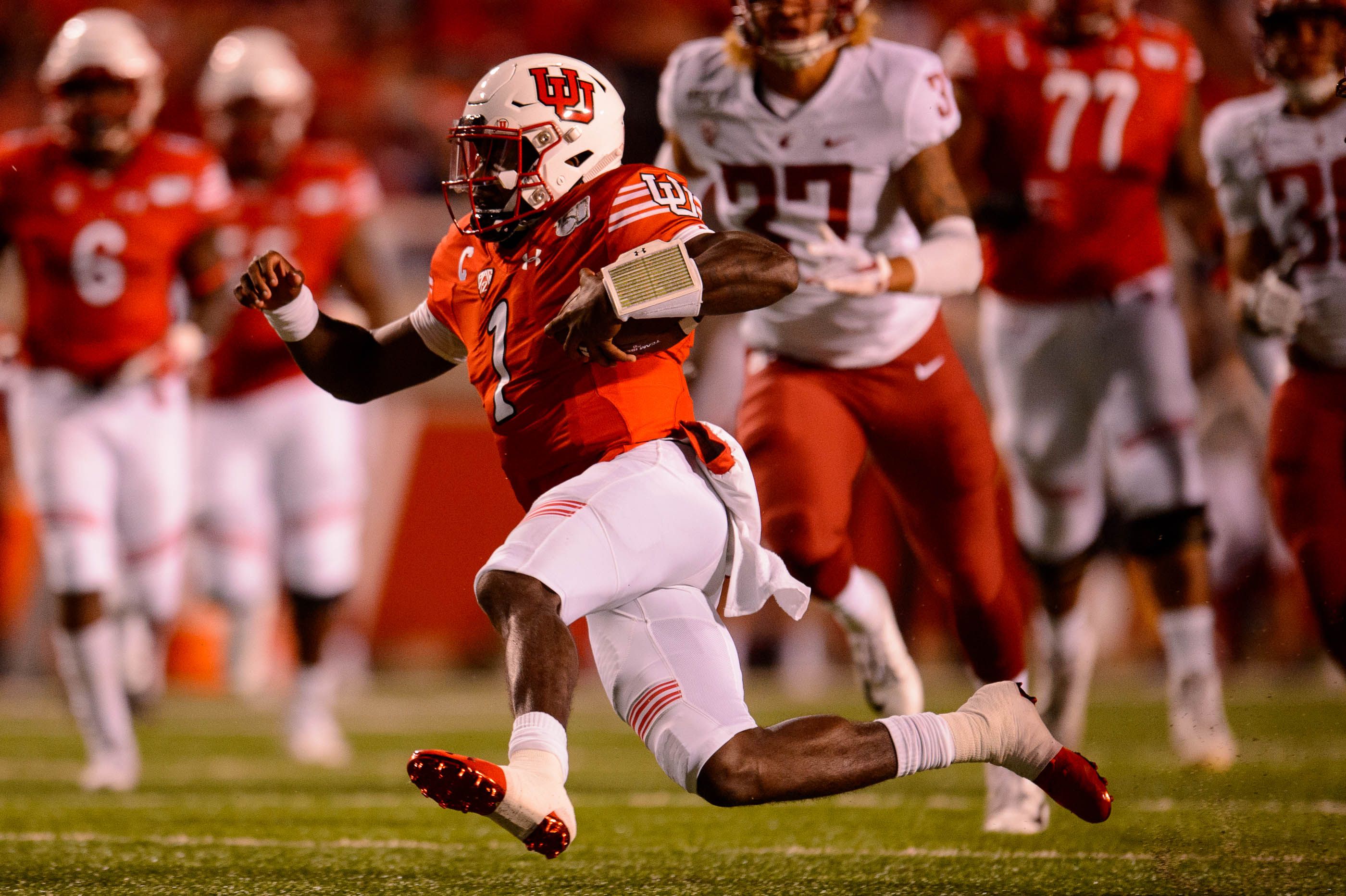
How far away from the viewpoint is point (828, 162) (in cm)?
379

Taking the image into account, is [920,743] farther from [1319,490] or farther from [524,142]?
[1319,490]

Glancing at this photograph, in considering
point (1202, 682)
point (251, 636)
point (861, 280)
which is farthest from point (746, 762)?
point (251, 636)

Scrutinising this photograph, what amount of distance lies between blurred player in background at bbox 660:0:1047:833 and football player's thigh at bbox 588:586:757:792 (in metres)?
0.89

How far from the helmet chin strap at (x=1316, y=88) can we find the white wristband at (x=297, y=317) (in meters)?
2.53

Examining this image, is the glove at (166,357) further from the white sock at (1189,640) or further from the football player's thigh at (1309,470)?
the football player's thigh at (1309,470)

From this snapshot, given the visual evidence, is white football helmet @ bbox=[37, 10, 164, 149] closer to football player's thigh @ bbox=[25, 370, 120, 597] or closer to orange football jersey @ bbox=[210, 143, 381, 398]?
football player's thigh @ bbox=[25, 370, 120, 597]

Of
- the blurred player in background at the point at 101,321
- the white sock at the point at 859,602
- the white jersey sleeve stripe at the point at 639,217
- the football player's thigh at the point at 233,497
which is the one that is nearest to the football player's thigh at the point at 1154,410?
the white sock at the point at 859,602

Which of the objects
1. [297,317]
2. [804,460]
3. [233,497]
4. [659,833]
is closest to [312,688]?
[233,497]

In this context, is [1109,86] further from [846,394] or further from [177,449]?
[177,449]

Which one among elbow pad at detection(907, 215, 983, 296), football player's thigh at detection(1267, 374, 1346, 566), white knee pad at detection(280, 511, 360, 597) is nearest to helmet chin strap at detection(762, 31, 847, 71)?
elbow pad at detection(907, 215, 983, 296)

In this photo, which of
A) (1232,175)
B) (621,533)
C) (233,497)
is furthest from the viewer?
(233,497)

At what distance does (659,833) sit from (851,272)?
1450 mm

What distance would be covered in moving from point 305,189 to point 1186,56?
3.28 m

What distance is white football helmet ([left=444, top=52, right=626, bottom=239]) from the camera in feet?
10.0
